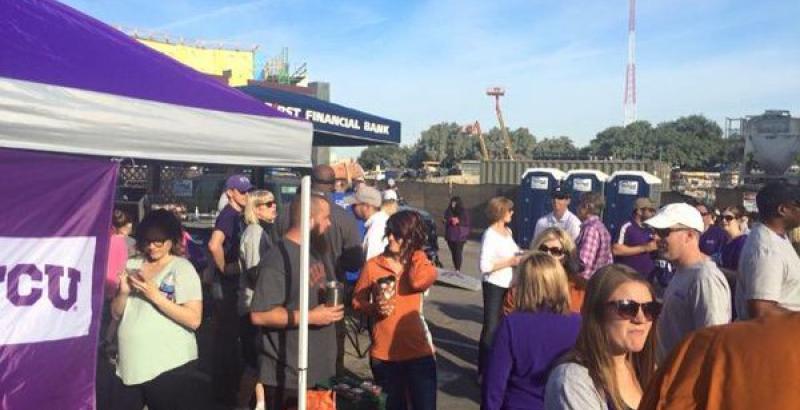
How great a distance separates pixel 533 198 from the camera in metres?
17.3

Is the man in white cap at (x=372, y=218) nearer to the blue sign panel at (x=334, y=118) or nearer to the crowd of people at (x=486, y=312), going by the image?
the blue sign panel at (x=334, y=118)

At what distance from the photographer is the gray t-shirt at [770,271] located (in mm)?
3436

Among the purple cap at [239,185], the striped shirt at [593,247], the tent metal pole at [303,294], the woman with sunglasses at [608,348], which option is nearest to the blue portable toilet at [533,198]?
the striped shirt at [593,247]

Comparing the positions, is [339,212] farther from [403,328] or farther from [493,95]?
[493,95]

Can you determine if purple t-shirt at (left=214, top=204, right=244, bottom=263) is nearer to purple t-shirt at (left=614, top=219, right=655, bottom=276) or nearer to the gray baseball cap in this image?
the gray baseball cap

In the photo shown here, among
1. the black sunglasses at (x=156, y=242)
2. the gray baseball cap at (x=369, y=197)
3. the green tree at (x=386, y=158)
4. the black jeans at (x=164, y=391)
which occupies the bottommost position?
the black jeans at (x=164, y=391)

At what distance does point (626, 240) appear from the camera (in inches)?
272

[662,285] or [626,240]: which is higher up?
[626,240]

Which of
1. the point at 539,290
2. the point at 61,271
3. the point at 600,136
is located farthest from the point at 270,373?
the point at 600,136

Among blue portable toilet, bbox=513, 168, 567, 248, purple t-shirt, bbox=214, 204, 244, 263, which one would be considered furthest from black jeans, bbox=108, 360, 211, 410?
blue portable toilet, bbox=513, 168, 567, 248

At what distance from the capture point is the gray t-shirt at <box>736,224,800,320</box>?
11.3 ft

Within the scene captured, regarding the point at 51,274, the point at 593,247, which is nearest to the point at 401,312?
the point at 51,274

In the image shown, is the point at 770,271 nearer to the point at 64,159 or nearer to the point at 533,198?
the point at 64,159

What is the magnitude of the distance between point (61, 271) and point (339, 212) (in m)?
2.63
